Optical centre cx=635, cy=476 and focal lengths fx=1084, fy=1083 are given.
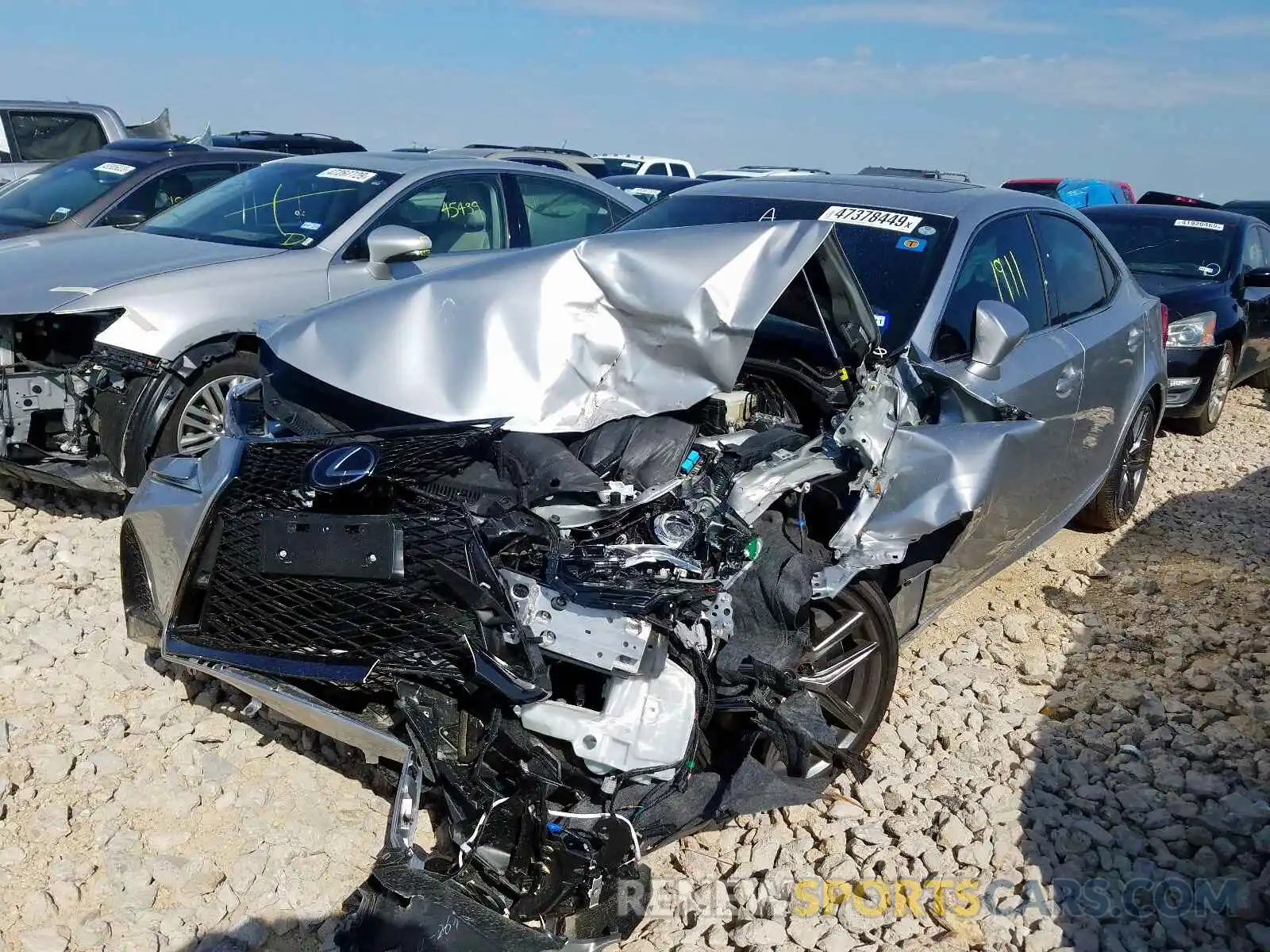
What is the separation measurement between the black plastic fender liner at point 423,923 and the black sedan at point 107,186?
18.8 ft

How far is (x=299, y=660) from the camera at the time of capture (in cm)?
273

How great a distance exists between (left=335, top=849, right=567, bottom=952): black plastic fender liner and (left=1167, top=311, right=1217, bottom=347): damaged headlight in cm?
740

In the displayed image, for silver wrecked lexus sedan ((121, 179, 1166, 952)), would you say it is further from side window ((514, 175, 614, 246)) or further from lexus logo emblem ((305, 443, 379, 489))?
side window ((514, 175, 614, 246))

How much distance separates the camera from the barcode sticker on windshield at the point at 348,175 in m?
6.08

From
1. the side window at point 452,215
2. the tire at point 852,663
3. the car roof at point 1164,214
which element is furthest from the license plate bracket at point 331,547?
the car roof at point 1164,214

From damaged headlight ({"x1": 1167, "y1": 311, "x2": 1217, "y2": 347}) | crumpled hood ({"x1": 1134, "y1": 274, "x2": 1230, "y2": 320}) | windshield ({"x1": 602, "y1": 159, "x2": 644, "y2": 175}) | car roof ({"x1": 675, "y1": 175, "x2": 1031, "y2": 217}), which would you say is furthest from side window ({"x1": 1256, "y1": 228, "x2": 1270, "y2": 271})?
windshield ({"x1": 602, "y1": 159, "x2": 644, "y2": 175})

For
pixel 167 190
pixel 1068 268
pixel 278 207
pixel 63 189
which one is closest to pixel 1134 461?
pixel 1068 268

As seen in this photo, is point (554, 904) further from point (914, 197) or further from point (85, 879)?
point (914, 197)

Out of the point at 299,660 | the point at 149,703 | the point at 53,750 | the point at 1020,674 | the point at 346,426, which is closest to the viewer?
the point at 299,660

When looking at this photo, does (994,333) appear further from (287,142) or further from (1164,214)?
(287,142)

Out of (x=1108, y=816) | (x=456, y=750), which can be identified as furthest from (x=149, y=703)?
(x=1108, y=816)

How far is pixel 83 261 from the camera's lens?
530 centimetres

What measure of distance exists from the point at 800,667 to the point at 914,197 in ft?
6.95

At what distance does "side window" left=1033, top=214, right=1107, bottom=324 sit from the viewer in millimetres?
4664
